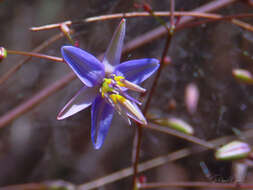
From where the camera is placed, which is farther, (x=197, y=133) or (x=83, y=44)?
(x=197, y=133)

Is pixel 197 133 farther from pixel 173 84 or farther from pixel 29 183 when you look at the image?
pixel 29 183

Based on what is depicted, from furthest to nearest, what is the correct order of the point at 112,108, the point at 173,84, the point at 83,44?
the point at 173,84, the point at 83,44, the point at 112,108

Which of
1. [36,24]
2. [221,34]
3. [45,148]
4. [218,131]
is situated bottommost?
[218,131]

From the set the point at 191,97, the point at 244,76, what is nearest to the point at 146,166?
the point at 191,97

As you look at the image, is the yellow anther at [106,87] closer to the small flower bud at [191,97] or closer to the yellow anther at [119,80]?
the yellow anther at [119,80]

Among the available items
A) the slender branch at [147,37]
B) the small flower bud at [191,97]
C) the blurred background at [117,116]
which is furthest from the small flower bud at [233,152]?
the slender branch at [147,37]

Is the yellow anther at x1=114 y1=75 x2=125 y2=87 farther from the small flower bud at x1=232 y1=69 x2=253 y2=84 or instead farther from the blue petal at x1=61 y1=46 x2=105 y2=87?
the small flower bud at x1=232 y1=69 x2=253 y2=84

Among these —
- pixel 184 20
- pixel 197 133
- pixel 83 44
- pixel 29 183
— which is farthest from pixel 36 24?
pixel 197 133

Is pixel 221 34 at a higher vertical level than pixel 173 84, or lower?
higher
